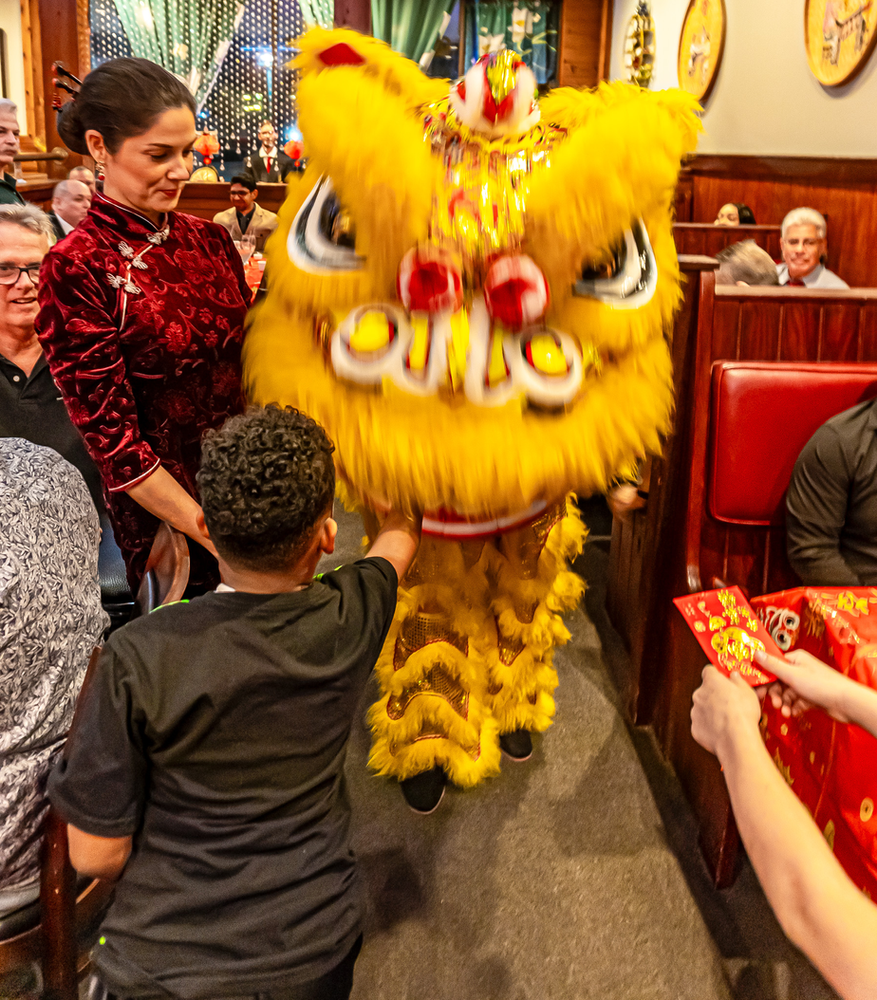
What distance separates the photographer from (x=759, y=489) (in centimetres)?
161

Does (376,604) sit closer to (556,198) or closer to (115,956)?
(115,956)

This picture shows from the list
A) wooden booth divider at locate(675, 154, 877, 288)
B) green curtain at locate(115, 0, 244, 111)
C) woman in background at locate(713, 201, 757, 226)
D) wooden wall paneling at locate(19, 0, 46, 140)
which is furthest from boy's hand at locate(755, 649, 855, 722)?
green curtain at locate(115, 0, 244, 111)

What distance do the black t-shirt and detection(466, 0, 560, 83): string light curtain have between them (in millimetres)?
7705

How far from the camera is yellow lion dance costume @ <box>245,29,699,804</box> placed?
3.46 feet

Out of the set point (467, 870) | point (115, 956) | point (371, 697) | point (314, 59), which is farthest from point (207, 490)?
point (371, 697)

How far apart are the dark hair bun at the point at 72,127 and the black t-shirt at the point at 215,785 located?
2.68 feet

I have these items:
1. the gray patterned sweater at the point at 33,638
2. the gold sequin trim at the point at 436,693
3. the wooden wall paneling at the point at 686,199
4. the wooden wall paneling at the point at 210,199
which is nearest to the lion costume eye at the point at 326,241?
the gray patterned sweater at the point at 33,638

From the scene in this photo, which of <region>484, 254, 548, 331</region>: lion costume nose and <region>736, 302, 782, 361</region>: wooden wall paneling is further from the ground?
<region>484, 254, 548, 331</region>: lion costume nose

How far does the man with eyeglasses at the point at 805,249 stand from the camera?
3086mm

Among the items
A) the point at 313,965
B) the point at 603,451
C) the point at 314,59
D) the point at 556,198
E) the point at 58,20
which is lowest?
the point at 313,965

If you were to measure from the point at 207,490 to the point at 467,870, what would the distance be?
113 centimetres

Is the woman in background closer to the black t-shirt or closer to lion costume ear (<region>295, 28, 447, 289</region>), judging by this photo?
lion costume ear (<region>295, 28, 447, 289</region>)

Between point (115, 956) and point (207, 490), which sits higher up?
point (207, 490)

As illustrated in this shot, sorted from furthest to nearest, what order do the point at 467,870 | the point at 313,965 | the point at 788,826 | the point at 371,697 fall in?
the point at 371,697 → the point at 467,870 → the point at 313,965 → the point at 788,826
